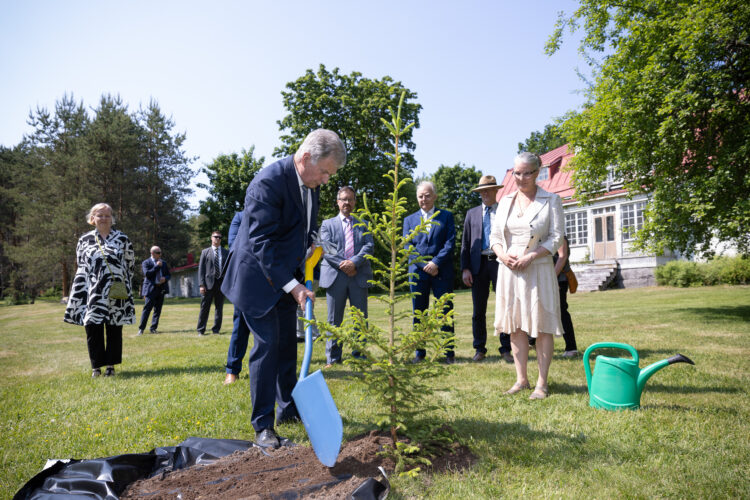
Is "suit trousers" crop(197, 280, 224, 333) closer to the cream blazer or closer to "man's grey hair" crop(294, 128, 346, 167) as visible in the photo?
"man's grey hair" crop(294, 128, 346, 167)

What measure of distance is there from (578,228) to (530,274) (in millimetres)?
24909

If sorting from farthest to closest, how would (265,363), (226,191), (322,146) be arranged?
(226,191), (265,363), (322,146)

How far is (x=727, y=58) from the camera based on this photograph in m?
9.92

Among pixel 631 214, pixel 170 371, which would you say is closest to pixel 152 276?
pixel 170 371

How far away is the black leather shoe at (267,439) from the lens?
2957mm

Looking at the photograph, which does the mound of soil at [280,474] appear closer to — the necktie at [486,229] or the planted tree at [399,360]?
the planted tree at [399,360]

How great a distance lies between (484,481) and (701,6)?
1234 cm

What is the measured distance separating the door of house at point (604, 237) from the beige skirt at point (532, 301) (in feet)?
74.6

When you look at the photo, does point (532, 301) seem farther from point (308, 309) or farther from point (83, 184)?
point (83, 184)

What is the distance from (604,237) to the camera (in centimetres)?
2438

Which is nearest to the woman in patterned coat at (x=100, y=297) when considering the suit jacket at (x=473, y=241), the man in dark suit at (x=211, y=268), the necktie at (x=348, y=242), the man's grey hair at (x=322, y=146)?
the necktie at (x=348, y=242)

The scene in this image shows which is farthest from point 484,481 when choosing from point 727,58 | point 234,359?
point 727,58

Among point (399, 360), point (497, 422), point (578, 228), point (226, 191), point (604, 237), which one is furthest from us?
point (226, 191)

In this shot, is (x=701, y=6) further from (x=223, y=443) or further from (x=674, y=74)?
(x=223, y=443)
